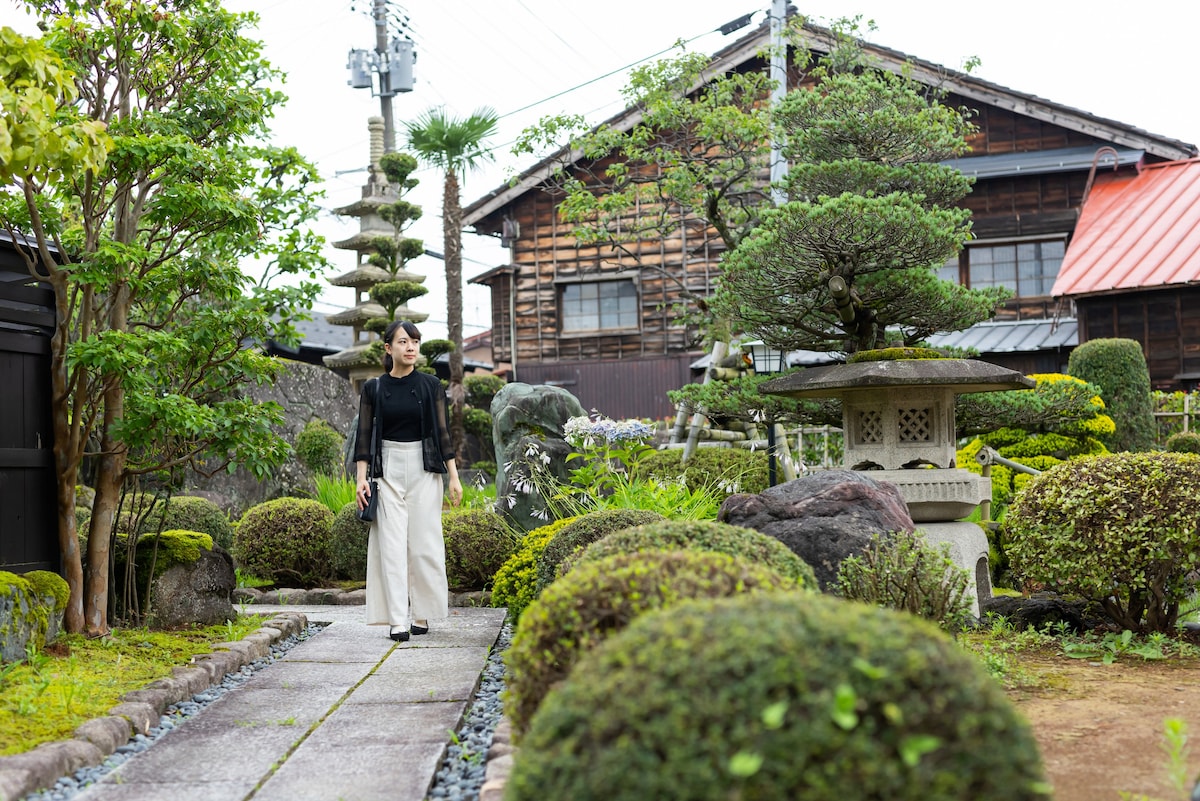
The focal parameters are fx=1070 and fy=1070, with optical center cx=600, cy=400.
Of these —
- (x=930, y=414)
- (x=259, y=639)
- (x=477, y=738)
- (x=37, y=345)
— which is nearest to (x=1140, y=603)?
(x=930, y=414)

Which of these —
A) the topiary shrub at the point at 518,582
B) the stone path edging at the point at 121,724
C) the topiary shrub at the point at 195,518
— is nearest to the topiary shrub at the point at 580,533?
the topiary shrub at the point at 518,582

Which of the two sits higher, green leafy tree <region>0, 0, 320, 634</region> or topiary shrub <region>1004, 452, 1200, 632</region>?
green leafy tree <region>0, 0, 320, 634</region>

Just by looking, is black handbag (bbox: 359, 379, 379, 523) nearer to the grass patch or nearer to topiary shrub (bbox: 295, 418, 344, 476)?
the grass patch

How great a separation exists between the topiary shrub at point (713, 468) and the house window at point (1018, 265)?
9618 mm

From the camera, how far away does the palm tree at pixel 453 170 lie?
1897 cm

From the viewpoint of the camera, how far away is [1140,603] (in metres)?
6.34

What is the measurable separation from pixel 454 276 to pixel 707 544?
16422mm

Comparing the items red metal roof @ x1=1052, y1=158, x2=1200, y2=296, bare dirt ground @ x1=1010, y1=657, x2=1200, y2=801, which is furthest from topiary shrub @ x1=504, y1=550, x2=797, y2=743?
red metal roof @ x1=1052, y1=158, x2=1200, y2=296

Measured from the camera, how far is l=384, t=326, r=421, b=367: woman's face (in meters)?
6.66

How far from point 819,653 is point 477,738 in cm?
257

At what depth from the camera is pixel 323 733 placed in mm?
4270

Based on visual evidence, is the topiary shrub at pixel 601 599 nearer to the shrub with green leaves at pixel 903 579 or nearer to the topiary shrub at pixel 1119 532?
the shrub with green leaves at pixel 903 579

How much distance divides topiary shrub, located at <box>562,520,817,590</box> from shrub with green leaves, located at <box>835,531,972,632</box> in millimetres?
1342

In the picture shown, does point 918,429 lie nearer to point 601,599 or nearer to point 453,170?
point 601,599
